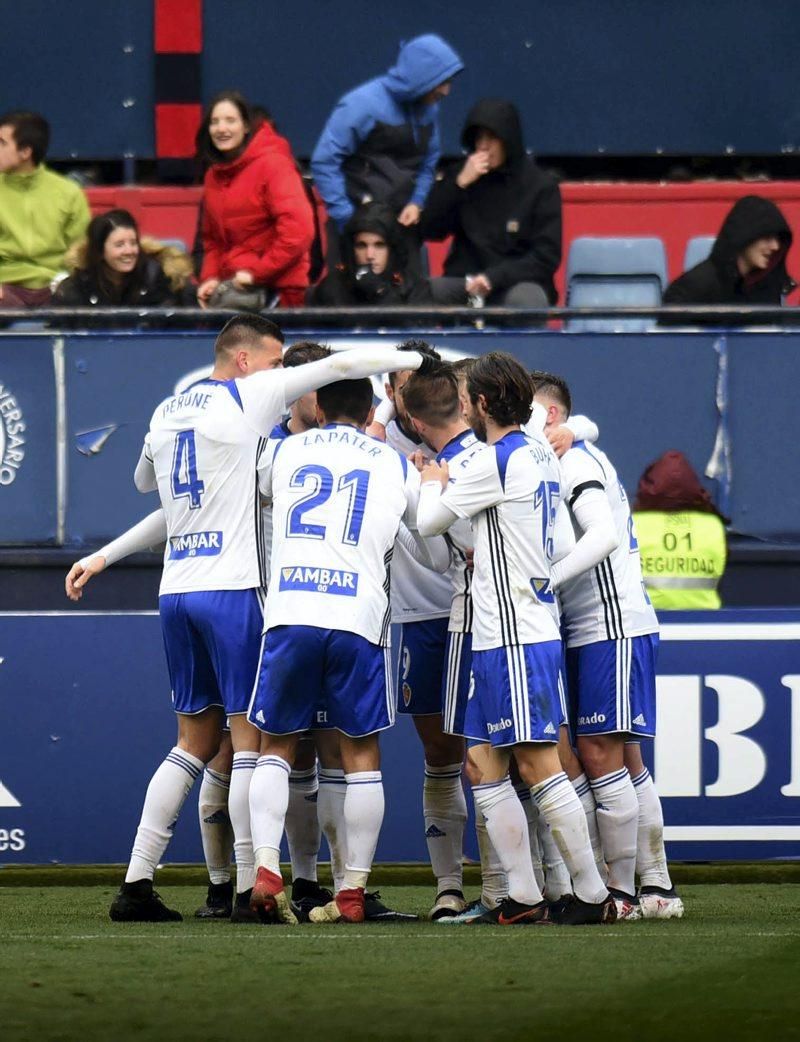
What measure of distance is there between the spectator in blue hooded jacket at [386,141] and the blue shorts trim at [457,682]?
361 centimetres

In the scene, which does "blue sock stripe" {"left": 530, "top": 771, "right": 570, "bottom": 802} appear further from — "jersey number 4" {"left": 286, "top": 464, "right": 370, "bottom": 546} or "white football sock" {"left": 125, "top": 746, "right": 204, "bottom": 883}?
"white football sock" {"left": 125, "top": 746, "right": 204, "bottom": 883}

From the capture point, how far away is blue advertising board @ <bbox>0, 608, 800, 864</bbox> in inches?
338

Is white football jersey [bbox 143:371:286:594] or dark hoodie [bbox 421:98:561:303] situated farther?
dark hoodie [bbox 421:98:561:303]

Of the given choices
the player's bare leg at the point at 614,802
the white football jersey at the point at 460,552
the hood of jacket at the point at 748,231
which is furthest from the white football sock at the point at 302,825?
the hood of jacket at the point at 748,231

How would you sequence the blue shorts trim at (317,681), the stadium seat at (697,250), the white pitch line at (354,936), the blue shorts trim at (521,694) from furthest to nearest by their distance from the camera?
the stadium seat at (697,250)
the blue shorts trim at (317,681)
the blue shorts trim at (521,694)
the white pitch line at (354,936)

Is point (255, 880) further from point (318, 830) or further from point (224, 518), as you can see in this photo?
point (224, 518)

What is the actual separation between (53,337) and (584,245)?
3.09 meters

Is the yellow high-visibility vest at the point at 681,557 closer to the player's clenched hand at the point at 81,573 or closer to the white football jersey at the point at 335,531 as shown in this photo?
the white football jersey at the point at 335,531

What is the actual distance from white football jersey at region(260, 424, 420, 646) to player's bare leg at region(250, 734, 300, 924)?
0.44 meters

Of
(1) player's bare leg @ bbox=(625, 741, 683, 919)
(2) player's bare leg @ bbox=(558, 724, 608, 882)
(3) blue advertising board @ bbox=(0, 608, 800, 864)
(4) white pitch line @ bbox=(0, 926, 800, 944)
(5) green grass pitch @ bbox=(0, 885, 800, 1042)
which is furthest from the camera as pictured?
(3) blue advertising board @ bbox=(0, 608, 800, 864)

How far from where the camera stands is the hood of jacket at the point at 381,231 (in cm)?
938

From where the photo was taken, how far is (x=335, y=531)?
658 cm

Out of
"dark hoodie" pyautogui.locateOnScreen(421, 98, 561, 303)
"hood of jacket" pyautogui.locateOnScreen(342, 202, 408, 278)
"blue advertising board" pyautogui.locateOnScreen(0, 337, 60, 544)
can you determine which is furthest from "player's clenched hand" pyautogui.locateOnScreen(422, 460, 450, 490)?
"dark hoodie" pyautogui.locateOnScreen(421, 98, 561, 303)

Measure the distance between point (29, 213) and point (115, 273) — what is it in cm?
99
